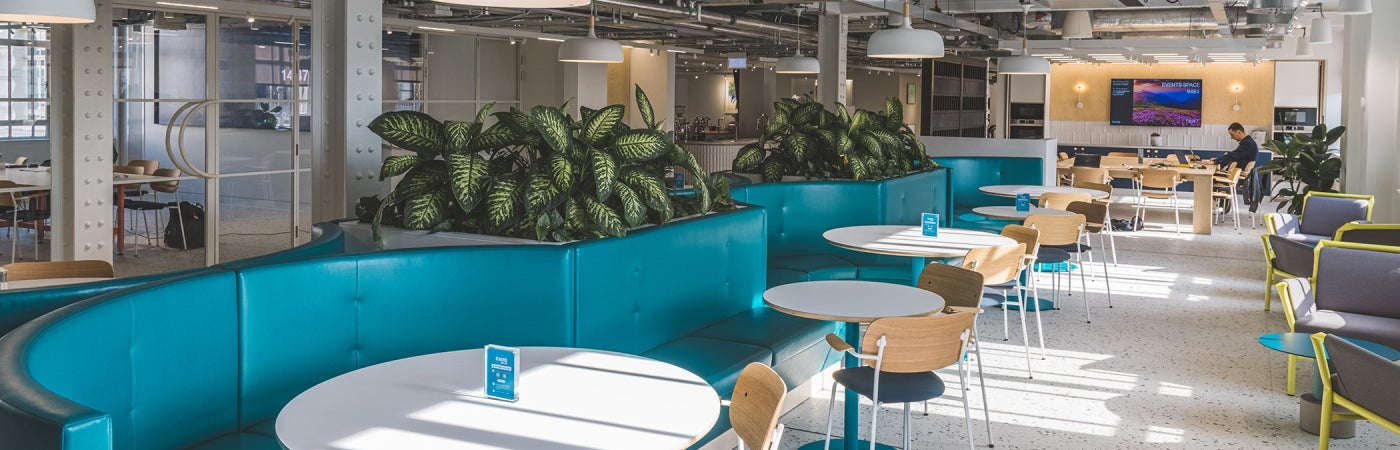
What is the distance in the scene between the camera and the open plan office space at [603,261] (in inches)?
116

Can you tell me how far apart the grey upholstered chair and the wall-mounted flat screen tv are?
13224 millimetres

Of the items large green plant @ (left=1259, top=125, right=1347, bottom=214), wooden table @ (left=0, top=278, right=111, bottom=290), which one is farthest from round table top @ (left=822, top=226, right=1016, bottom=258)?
large green plant @ (left=1259, top=125, right=1347, bottom=214)

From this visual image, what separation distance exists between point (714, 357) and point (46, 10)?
281cm

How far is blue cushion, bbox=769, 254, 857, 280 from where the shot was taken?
677 cm

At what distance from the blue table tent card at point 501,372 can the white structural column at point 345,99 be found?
251 cm

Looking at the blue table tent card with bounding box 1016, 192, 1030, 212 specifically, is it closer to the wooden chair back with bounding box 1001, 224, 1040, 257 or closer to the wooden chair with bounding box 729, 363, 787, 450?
the wooden chair back with bounding box 1001, 224, 1040, 257

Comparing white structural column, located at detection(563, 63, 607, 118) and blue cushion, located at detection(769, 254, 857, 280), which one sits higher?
white structural column, located at detection(563, 63, 607, 118)

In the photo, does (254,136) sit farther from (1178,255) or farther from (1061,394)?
(1178,255)

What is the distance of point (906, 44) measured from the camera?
6.82 m

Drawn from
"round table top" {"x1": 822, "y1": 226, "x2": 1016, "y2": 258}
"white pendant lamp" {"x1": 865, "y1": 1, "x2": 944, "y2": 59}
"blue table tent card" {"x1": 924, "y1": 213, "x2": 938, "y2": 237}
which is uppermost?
"white pendant lamp" {"x1": 865, "y1": 1, "x2": 944, "y2": 59}

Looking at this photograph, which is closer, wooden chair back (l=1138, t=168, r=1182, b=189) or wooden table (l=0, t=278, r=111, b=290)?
wooden table (l=0, t=278, r=111, b=290)

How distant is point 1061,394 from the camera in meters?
5.80

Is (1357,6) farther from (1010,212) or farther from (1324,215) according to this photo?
(1010,212)

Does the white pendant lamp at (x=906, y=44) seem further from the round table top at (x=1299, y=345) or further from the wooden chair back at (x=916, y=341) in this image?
the wooden chair back at (x=916, y=341)
